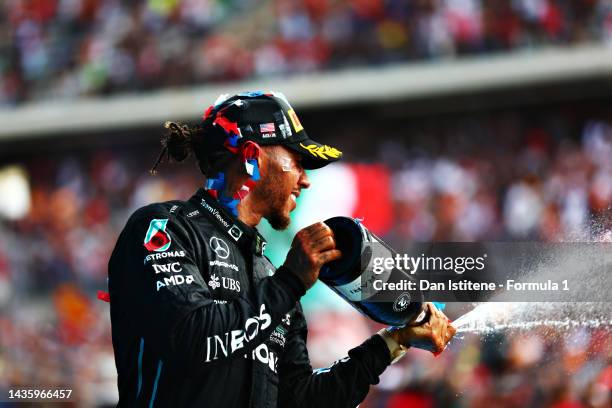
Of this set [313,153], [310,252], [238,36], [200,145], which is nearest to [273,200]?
[313,153]

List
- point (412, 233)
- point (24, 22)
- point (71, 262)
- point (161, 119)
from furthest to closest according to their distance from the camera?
Result: point (24, 22)
point (161, 119)
point (71, 262)
point (412, 233)


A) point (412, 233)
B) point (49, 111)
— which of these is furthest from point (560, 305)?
point (49, 111)

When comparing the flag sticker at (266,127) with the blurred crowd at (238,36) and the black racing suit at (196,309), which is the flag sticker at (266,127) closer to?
the black racing suit at (196,309)

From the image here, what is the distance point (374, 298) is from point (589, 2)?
9.56 metres

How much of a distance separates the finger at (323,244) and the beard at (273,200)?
35cm

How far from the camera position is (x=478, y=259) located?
3.20m

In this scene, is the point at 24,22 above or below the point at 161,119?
above

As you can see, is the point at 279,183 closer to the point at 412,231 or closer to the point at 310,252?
the point at 310,252

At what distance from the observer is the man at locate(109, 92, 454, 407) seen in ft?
9.09

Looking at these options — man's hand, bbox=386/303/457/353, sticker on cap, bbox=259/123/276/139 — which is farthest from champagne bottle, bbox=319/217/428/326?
sticker on cap, bbox=259/123/276/139

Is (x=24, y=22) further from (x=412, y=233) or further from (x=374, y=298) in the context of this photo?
(x=374, y=298)

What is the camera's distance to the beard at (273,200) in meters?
3.22

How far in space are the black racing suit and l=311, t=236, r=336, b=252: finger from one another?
4.1 inches

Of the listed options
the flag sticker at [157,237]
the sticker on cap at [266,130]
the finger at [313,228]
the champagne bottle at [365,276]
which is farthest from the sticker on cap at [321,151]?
the flag sticker at [157,237]
